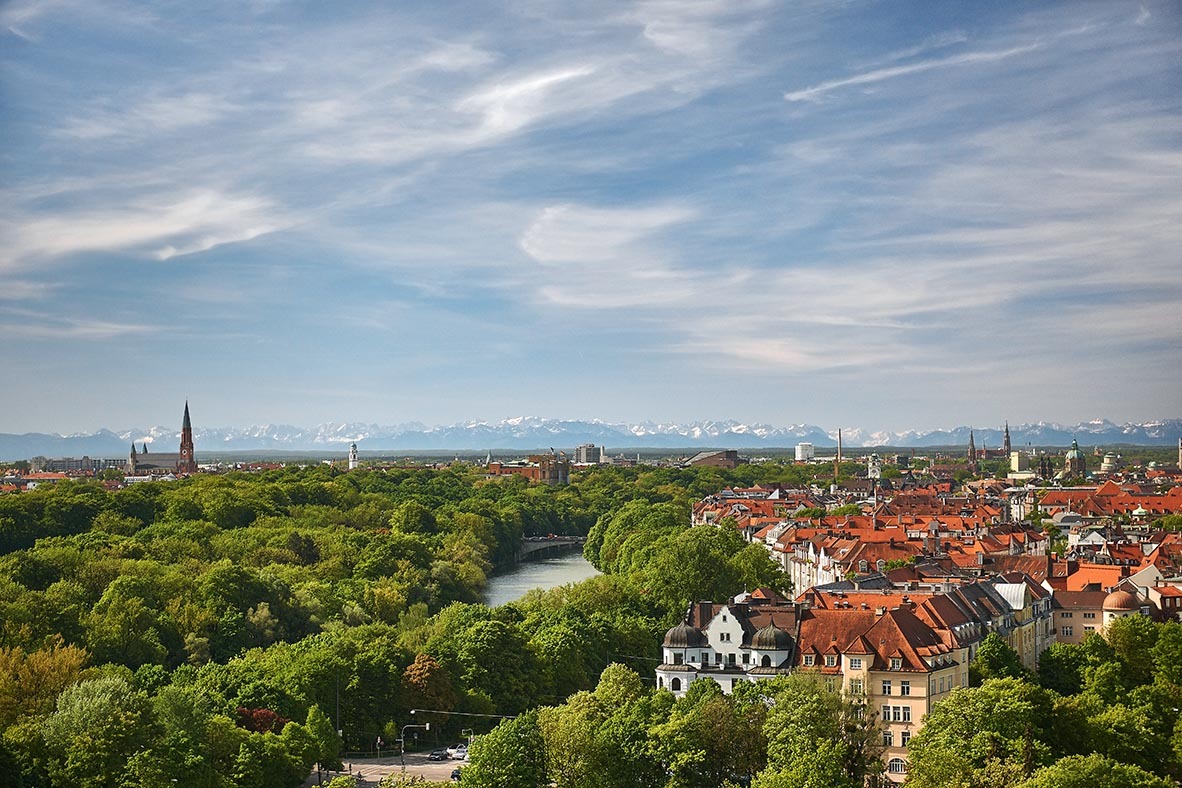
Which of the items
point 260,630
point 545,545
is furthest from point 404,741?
point 545,545

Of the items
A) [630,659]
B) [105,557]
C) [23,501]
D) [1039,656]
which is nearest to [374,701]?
[630,659]

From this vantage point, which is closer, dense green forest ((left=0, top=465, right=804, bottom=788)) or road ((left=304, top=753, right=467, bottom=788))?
dense green forest ((left=0, top=465, right=804, bottom=788))

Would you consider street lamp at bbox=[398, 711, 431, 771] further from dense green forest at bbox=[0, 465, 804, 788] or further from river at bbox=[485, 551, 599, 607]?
river at bbox=[485, 551, 599, 607]

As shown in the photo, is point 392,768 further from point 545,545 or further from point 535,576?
point 545,545

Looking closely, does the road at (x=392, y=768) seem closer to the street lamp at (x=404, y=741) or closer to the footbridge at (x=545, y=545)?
the street lamp at (x=404, y=741)

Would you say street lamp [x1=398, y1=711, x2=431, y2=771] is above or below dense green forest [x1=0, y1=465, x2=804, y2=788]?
below

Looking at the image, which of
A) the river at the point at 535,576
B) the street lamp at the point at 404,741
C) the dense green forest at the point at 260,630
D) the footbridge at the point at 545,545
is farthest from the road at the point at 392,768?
the footbridge at the point at 545,545

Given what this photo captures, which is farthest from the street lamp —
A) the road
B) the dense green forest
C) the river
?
the river
